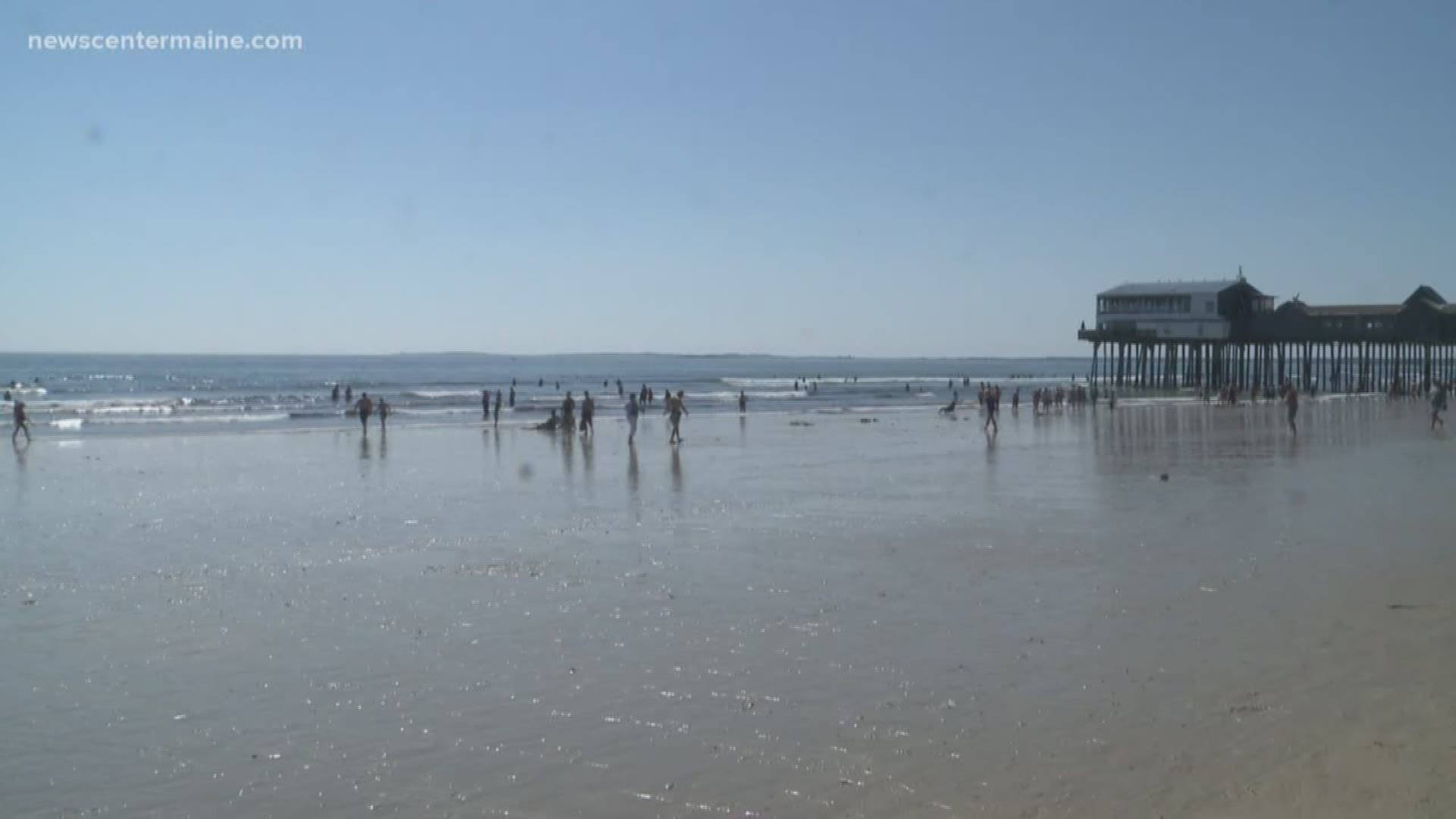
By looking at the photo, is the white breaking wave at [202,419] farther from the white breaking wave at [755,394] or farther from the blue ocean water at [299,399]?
the white breaking wave at [755,394]

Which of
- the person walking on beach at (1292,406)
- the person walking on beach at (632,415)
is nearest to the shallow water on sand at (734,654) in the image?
the person walking on beach at (632,415)

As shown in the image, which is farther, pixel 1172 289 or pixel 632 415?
pixel 1172 289

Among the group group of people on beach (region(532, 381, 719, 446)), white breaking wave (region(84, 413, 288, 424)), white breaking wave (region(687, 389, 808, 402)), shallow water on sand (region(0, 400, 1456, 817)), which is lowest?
white breaking wave (region(687, 389, 808, 402))

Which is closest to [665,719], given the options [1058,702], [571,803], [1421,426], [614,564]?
[571,803]

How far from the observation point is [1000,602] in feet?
35.3

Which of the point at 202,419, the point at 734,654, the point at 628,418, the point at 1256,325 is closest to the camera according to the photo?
the point at 734,654

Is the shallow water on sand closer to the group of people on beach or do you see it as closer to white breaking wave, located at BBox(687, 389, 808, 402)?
the group of people on beach

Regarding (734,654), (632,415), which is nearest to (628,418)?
(632,415)

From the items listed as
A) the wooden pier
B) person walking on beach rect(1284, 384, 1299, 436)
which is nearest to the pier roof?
the wooden pier

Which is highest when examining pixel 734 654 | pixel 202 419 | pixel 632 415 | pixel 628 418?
pixel 632 415

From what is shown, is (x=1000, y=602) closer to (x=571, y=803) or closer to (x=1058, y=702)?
(x=1058, y=702)

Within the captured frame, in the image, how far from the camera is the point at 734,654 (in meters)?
9.02

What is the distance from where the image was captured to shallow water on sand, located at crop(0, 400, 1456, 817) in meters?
6.45

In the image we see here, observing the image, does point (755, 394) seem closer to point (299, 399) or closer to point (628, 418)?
point (299, 399)
